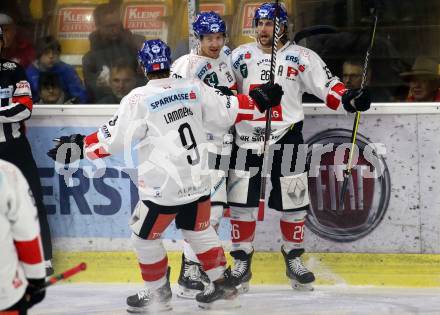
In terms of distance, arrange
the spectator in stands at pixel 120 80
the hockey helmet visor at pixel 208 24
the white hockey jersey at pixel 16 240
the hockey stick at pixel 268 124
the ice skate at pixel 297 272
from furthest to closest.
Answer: the spectator in stands at pixel 120 80
the ice skate at pixel 297 272
the hockey helmet visor at pixel 208 24
the hockey stick at pixel 268 124
the white hockey jersey at pixel 16 240

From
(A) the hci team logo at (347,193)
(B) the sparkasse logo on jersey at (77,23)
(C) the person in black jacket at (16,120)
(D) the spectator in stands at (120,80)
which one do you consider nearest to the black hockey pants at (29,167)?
(C) the person in black jacket at (16,120)

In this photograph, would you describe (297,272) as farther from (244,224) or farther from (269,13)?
(269,13)

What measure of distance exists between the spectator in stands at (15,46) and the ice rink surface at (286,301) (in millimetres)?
1373

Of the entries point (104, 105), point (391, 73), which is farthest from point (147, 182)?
point (391, 73)

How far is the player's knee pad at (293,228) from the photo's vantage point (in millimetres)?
5820

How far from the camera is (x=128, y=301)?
551cm

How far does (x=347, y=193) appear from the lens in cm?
616

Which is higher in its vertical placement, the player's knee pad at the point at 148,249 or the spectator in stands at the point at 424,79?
the spectator in stands at the point at 424,79

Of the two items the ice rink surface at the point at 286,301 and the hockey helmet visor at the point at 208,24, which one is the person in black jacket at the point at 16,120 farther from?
the hockey helmet visor at the point at 208,24

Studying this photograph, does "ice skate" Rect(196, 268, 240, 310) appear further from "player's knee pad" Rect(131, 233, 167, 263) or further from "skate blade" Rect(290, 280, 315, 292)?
"skate blade" Rect(290, 280, 315, 292)

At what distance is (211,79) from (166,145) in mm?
761

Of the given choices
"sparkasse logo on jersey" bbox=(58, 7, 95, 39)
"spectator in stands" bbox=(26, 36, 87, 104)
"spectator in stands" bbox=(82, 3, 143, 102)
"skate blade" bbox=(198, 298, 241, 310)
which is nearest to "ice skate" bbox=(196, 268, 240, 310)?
"skate blade" bbox=(198, 298, 241, 310)

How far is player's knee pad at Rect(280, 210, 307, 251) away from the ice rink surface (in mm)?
233

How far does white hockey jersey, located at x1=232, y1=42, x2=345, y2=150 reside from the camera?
5.74 meters
